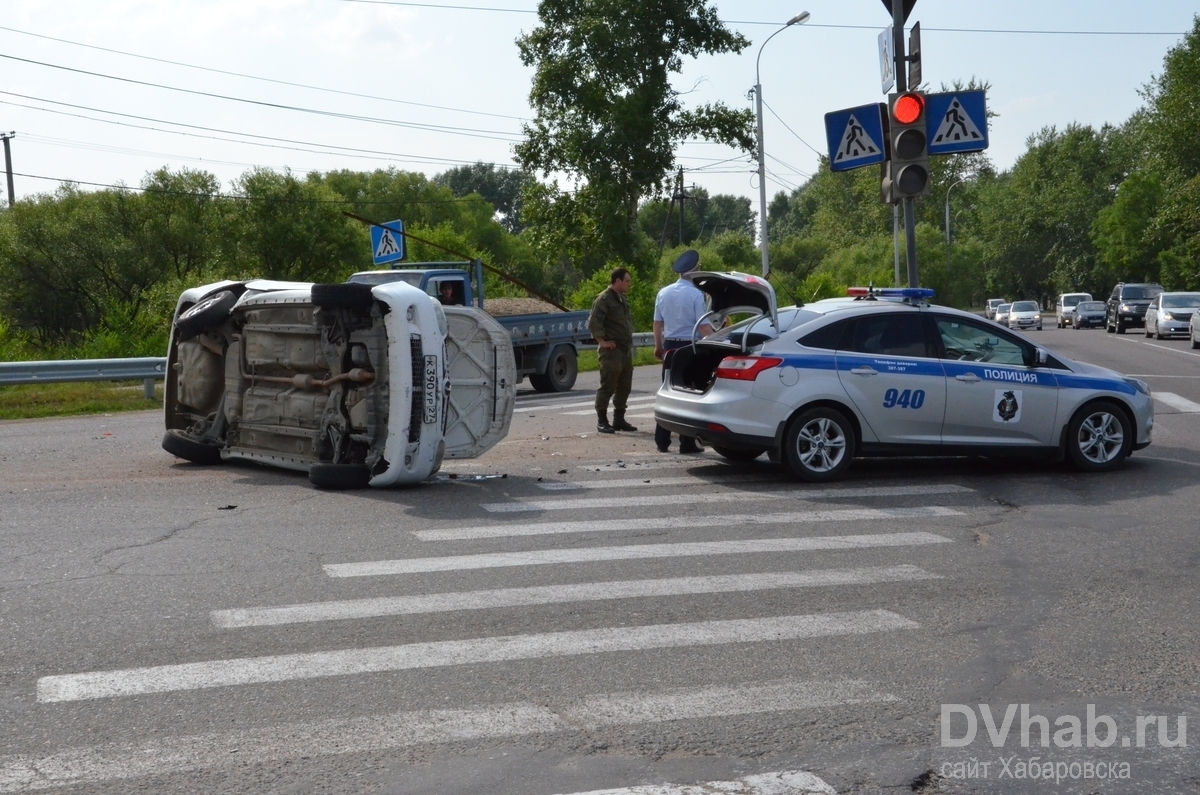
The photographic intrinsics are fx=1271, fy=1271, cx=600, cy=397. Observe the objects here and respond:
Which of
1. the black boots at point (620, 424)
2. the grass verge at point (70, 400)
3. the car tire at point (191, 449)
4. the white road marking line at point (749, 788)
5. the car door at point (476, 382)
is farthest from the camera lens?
the grass verge at point (70, 400)

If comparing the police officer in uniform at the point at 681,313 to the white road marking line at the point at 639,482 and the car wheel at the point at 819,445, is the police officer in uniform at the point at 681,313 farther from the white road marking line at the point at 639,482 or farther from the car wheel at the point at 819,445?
the car wheel at the point at 819,445

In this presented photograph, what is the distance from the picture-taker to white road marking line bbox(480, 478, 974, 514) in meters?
9.80

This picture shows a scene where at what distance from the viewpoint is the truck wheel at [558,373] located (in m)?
22.2

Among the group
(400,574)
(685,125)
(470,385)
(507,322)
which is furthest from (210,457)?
(685,125)

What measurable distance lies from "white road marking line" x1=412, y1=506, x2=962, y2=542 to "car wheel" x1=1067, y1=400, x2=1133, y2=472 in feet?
8.05

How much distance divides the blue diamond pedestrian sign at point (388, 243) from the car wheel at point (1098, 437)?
1478cm

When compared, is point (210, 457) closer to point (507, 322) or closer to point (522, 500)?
point (522, 500)

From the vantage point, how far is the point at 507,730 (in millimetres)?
4750

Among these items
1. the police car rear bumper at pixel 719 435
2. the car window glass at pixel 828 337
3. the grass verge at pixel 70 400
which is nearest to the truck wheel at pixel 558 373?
the grass verge at pixel 70 400

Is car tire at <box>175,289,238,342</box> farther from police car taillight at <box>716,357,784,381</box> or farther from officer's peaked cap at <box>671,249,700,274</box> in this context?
police car taillight at <box>716,357,784,381</box>

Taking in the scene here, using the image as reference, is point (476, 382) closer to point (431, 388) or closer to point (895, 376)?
point (431, 388)

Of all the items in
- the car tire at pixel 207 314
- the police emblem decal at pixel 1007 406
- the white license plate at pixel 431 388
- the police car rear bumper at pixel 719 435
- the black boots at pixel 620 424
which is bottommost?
the black boots at pixel 620 424

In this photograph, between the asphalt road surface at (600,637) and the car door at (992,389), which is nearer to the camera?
the asphalt road surface at (600,637)

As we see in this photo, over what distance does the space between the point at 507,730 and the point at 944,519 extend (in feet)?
17.5
